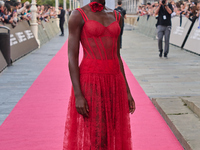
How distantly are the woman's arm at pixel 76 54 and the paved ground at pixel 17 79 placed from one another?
267 cm

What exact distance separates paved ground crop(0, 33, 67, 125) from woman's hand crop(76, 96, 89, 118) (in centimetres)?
267

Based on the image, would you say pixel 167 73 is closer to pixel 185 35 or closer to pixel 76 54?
pixel 185 35

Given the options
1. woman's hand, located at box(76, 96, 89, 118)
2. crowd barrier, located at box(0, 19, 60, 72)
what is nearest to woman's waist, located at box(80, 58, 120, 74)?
woman's hand, located at box(76, 96, 89, 118)

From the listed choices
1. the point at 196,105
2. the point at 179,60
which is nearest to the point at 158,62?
the point at 179,60

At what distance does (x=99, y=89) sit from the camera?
204cm

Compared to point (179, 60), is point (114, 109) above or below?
above

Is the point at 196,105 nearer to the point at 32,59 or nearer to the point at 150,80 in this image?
the point at 150,80

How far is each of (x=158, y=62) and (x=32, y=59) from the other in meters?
4.39

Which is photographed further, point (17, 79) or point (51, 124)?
point (17, 79)

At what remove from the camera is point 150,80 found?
696 cm

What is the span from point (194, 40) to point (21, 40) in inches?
258

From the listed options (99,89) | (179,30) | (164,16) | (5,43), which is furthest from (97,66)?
(179,30)

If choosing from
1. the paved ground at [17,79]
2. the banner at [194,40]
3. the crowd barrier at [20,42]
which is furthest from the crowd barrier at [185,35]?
the crowd barrier at [20,42]

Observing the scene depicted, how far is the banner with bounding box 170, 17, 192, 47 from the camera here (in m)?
12.2
